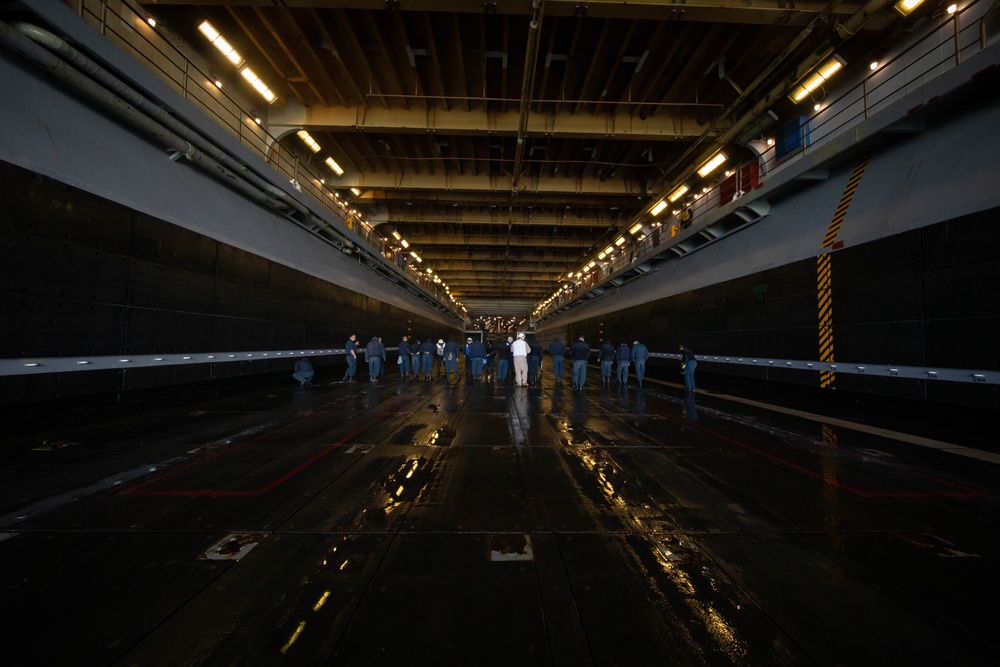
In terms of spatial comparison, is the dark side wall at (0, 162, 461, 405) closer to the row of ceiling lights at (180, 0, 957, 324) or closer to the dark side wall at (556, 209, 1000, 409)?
the row of ceiling lights at (180, 0, 957, 324)

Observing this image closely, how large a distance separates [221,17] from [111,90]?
4.76m

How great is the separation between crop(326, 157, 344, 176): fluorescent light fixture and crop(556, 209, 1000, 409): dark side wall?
17.3 metres

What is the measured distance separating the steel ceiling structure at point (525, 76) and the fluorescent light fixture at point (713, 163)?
55 centimetres

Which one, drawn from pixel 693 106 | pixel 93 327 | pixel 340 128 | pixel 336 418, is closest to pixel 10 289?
pixel 93 327

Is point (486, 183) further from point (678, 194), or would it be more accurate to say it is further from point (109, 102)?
point (109, 102)

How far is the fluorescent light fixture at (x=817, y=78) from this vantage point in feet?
35.8

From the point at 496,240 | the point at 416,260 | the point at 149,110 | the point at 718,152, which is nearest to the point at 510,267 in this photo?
the point at 416,260

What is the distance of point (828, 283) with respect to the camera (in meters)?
10.0

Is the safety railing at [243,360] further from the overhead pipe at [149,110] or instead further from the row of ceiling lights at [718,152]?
the row of ceiling lights at [718,152]

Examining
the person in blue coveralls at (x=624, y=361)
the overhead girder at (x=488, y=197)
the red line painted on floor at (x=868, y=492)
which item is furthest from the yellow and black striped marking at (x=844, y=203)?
the overhead girder at (x=488, y=197)

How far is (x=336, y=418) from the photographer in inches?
307

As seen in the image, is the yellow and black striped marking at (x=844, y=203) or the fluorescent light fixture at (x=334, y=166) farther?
the fluorescent light fixture at (x=334, y=166)

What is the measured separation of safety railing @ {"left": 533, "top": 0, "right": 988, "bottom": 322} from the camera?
28.6ft

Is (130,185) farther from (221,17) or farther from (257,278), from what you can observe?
(221,17)
